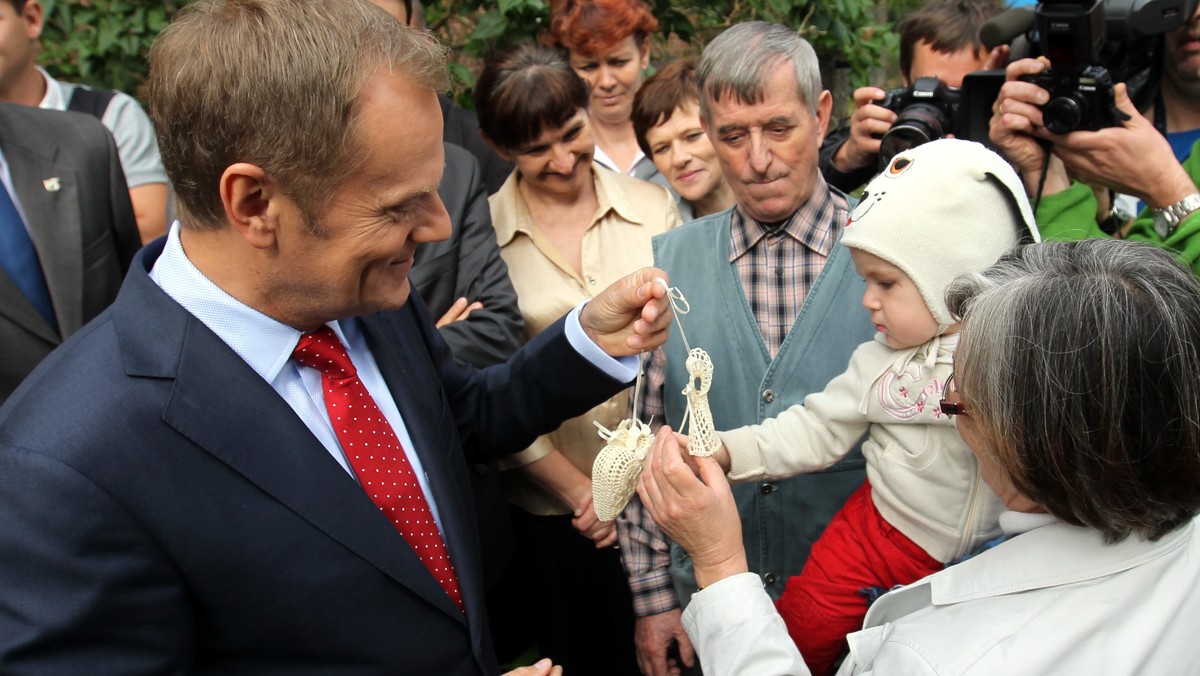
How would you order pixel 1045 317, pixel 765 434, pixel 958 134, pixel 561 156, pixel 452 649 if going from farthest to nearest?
1. pixel 561 156
2. pixel 958 134
3. pixel 765 434
4. pixel 452 649
5. pixel 1045 317

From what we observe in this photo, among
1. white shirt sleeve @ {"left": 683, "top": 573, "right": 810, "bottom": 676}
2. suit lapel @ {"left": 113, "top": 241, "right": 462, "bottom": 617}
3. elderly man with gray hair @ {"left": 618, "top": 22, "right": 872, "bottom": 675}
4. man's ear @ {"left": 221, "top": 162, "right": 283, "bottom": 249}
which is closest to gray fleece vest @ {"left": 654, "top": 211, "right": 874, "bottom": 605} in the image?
elderly man with gray hair @ {"left": 618, "top": 22, "right": 872, "bottom": 675}

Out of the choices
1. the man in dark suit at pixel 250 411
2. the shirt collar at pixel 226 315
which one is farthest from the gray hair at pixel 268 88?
the shirt collar at pixel 226 315

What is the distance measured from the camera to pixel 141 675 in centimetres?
140

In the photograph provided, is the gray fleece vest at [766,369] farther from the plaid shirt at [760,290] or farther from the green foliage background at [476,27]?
the green foliage background at [476,27]

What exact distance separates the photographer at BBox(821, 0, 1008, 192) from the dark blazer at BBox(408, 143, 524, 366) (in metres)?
1.23

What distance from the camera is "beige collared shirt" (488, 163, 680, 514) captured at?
3.09 meters

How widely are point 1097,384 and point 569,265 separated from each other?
2.06 metres

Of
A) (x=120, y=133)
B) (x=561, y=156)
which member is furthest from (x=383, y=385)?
(x=120, y=133)

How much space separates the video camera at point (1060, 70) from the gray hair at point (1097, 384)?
3.64 feet

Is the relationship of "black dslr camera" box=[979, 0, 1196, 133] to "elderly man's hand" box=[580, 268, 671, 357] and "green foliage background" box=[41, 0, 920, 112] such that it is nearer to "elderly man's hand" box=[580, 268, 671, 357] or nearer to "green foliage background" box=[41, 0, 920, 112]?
"elderly man's hand" box=[580, 268, 671, 357]

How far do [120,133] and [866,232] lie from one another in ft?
9.98

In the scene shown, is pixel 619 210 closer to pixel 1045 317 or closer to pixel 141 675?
pixel 1045 317

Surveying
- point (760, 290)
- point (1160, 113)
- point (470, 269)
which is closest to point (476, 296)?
point (470, 269)

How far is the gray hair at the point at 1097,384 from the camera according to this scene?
4.38 ft
